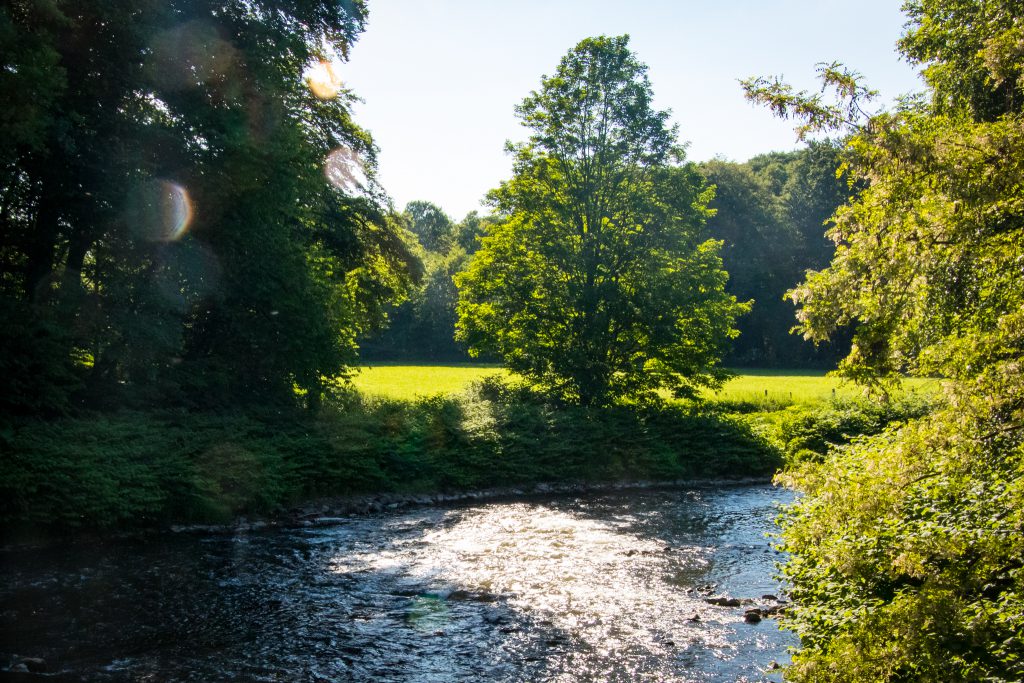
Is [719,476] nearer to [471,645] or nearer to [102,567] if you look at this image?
[471,645]

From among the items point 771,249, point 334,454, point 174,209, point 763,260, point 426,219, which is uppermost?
point 426,219

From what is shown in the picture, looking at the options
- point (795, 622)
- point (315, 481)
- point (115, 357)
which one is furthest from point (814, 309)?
point (115, 357)

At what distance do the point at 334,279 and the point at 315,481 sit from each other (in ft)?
30.9

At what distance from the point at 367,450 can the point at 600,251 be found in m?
13.1

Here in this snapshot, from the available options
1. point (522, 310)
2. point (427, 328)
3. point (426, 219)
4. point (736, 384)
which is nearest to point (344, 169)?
point (522, 310)

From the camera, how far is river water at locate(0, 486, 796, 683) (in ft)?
A: 32.2

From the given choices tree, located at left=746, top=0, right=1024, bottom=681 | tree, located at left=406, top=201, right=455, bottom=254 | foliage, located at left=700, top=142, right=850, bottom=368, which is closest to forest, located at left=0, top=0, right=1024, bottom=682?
tree, located at left=746, top=0, right=1024, bottom=681

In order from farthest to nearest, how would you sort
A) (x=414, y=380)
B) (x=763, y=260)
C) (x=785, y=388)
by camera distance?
(x=763, y=260)
(x=414, y=380)
(x=785, y=388)

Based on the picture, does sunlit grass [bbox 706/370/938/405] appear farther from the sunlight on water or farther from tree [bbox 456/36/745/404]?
the sunlight on water

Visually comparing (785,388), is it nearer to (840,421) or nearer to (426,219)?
(840,421)

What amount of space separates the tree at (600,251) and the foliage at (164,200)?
7907 millimetres

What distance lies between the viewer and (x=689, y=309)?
29.3 meters

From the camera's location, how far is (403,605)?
12.2 meters

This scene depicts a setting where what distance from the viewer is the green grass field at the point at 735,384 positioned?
35.9 metres
